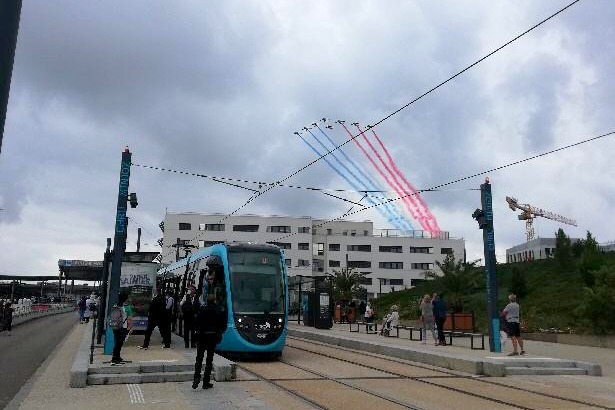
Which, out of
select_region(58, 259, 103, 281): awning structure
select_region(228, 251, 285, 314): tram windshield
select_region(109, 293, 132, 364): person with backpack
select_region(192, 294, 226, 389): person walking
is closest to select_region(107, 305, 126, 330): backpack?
select_region(109, 293, 132, 364): person with backpack

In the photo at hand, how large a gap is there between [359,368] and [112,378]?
19.4 feet

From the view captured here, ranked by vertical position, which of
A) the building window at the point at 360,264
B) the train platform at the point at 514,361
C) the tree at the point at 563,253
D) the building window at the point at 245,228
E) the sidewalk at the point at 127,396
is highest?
the building window at the point at 245,228

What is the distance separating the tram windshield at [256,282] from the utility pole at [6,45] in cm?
1123

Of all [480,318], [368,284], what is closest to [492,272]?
[480,318]

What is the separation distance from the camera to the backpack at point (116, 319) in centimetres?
1262

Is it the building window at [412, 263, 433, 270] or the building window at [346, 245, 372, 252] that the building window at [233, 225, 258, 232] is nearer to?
the building window at [346, 245, 372, 252]

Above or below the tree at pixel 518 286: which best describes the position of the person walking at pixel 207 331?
below

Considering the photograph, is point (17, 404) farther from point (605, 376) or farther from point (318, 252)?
point (318, 252)

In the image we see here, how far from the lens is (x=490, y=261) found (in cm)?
1802

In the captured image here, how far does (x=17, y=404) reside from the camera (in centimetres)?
934

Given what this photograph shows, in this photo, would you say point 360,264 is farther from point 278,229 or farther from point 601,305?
point 601,305

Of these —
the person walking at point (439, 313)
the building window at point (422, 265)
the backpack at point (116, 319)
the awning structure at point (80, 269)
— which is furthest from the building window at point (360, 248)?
the backpack at point (116, 319)

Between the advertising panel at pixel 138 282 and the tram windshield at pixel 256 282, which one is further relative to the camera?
the advertising panel at pixel 138 282

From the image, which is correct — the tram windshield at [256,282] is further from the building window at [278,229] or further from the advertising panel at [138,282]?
the building window at [278,229]
